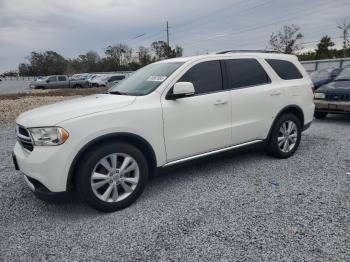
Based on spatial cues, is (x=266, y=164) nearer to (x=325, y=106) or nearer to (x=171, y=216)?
(x=171, y=216)

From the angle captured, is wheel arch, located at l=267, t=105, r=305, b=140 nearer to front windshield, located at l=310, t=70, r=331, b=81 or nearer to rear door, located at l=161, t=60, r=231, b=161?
rear door, located at l=161, t=60, r=231, b=161

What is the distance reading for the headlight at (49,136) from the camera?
3018mm

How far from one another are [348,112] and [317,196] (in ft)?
16.7

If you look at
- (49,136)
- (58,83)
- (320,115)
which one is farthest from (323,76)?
(58,83)

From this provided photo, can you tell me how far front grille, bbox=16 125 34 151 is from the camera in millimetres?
3210

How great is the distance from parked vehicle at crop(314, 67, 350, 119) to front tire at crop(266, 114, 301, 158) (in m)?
3.56

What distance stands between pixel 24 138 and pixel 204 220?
2.13 meters

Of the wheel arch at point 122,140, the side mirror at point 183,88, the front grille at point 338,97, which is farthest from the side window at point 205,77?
Answer: the front grille at point 338,97

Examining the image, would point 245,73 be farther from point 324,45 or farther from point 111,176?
point 324,45

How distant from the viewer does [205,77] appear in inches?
161

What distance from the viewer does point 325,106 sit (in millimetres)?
8242

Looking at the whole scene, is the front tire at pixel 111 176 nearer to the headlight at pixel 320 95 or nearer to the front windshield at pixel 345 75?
the headlight at pixel 320 95

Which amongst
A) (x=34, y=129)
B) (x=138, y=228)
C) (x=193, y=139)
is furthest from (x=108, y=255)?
Result: (x=193, y=139)

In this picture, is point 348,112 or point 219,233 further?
point 348,112
